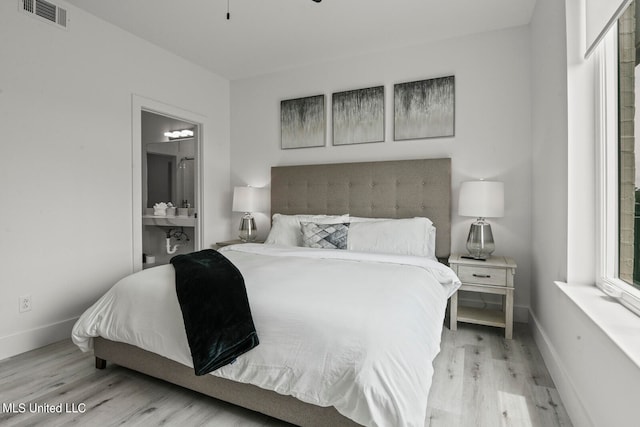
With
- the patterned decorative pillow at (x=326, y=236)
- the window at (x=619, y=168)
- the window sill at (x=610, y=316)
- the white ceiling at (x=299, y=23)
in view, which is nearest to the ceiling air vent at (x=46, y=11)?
the white ceiling at (x=299, y=23)

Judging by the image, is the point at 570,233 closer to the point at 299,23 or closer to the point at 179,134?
the point at 299,23

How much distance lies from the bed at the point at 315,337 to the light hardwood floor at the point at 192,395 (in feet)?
0.36

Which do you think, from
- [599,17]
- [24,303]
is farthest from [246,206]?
[599,17]

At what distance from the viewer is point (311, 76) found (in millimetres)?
3941

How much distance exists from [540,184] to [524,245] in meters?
0.67

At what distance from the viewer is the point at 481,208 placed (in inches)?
110

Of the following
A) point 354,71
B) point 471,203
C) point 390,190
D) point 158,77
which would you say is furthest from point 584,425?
point 158,77

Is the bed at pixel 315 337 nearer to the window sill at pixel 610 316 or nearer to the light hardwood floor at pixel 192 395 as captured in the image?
the light hardwood floor at pixel 192 395

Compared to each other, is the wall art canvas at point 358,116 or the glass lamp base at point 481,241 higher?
the wall art canvas at point 358,116

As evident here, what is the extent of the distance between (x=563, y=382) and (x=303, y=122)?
130 inches

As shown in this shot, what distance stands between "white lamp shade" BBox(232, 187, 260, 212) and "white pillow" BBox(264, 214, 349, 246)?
1.83 ft

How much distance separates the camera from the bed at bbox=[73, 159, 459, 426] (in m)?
1.31

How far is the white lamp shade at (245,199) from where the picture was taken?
397 cm

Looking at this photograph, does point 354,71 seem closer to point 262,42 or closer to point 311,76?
point 311,76
